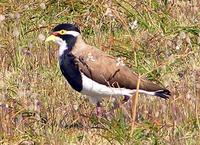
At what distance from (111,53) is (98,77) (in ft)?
6.10

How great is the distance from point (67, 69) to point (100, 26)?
2.94 metres

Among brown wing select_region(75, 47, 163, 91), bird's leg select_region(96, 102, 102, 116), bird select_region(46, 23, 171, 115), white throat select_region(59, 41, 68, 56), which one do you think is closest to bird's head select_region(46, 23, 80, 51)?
white throat select_region(59, 41, 68, 56)

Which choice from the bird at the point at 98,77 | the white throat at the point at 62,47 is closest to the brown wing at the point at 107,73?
the bird at the point at 98,77

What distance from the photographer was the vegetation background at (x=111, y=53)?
22.0 ft

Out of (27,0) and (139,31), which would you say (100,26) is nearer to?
(139,31)

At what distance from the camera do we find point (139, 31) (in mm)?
10062

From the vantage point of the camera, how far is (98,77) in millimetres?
7414

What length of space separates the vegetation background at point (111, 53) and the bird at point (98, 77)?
0.14 meters

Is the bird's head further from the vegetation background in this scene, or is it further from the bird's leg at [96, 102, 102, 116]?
the bird's leg at [96, 102, 102, 116]

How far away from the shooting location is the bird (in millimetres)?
7359

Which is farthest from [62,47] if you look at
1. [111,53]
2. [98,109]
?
[111,53]

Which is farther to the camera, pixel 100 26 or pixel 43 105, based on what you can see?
pixel 100 26

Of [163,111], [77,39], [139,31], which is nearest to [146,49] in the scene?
[139,31]

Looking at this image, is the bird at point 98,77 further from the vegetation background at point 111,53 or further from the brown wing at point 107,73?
the vegetation background at point 111,53
